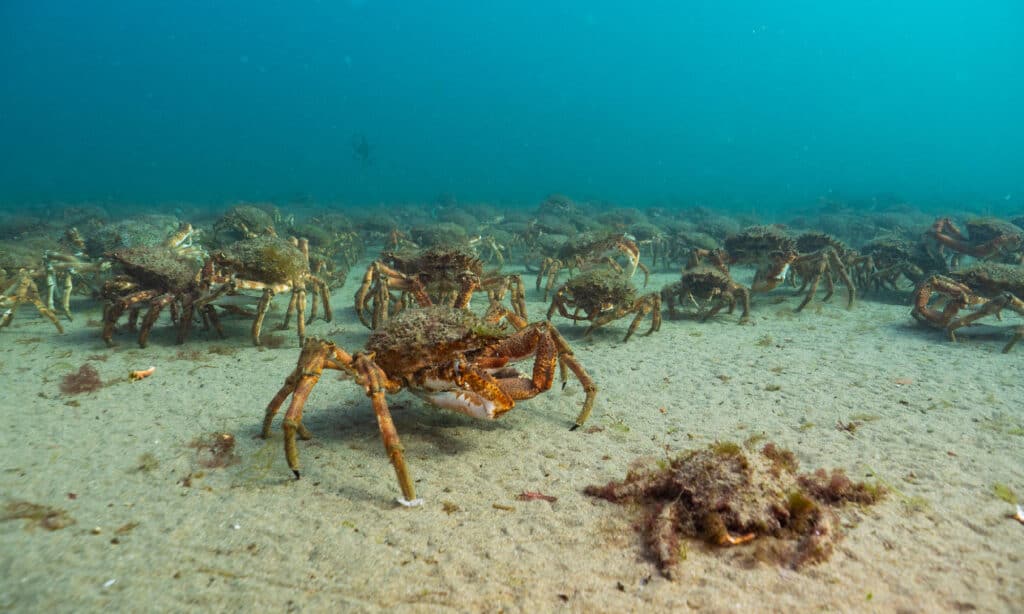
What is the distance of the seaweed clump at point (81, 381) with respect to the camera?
5.70 metres

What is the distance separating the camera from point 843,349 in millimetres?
7289

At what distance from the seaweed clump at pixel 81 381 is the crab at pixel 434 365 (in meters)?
3.10

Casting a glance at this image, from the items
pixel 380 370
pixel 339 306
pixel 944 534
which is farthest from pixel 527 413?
pixel 339 306

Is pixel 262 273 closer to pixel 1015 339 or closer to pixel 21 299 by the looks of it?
pixel 21 299

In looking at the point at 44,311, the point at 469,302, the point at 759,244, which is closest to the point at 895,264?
the point at 759,244

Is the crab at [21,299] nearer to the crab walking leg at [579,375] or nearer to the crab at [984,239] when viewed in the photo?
the crab walking leg at [579,375]

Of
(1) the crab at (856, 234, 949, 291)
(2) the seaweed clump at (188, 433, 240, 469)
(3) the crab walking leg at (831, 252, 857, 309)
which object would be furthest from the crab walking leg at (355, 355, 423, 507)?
(1) the crab at (856, 234, 949, 291)

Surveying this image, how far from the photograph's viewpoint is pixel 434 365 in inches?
162

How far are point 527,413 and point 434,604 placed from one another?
2661 millimetres

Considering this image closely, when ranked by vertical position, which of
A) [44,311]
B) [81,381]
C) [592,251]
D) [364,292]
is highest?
[592,251]

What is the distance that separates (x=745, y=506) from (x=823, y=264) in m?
9.03

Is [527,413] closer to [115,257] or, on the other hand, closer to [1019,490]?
[1019,490]

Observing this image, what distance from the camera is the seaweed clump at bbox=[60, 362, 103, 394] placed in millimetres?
5701

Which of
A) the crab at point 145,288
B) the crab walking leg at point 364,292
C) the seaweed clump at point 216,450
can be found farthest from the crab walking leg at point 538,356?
the crab at point 145,288
